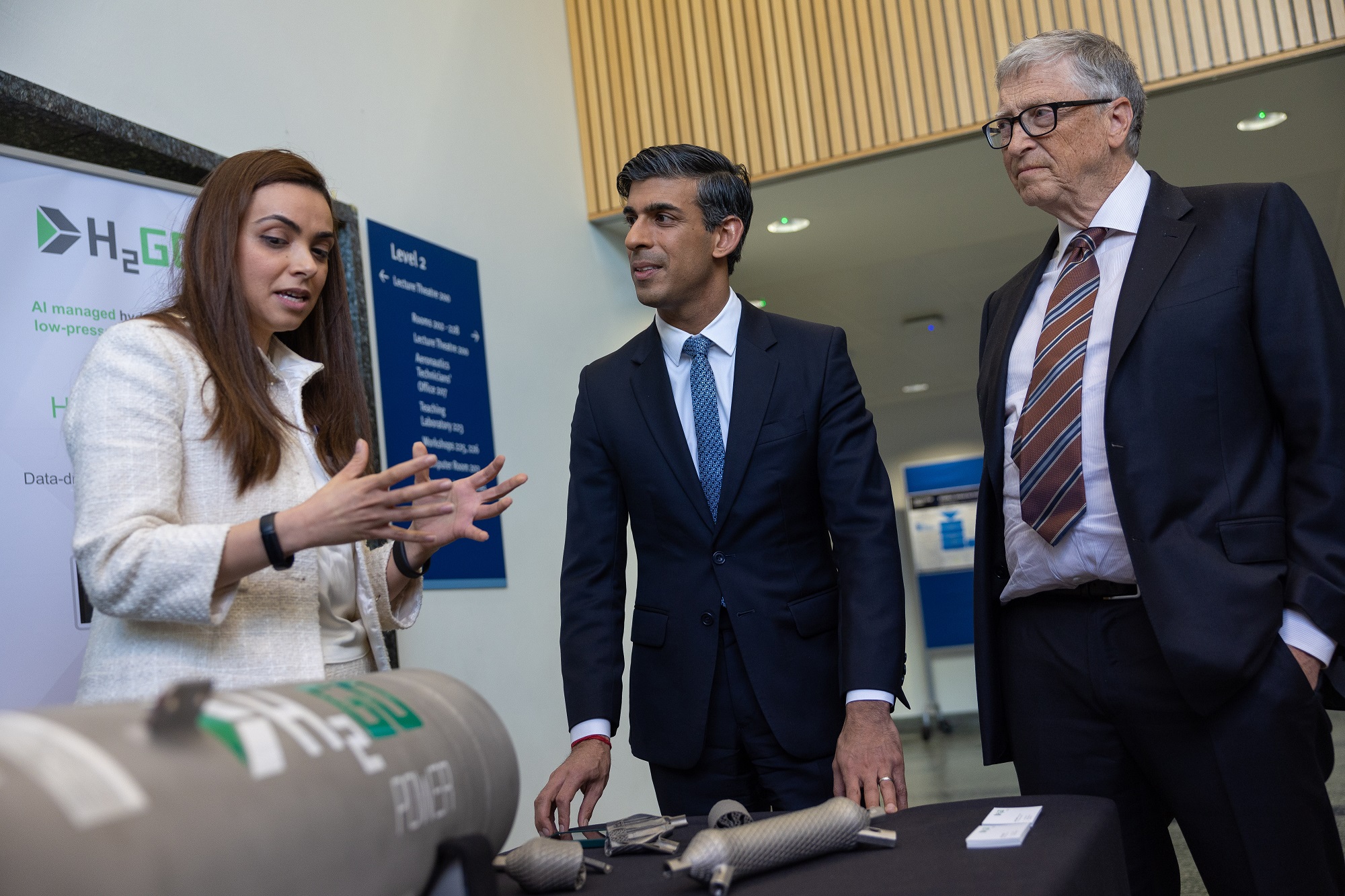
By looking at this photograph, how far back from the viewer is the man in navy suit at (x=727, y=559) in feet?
6.40

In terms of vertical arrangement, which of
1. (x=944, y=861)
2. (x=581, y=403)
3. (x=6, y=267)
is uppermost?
(x=6, y=267)

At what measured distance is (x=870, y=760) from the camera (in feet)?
5.77

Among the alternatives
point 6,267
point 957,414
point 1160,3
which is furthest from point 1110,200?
point 957,414

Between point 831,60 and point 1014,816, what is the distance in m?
4.32

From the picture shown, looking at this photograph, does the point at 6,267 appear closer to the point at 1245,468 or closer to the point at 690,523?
the point at 690,523

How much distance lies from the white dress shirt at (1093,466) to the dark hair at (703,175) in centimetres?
67

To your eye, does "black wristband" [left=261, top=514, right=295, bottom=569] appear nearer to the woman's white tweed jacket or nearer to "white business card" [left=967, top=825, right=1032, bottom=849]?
the woman's white tweed jacket

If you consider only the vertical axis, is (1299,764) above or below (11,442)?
below

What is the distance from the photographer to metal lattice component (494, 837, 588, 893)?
3.64 feet

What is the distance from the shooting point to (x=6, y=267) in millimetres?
2418

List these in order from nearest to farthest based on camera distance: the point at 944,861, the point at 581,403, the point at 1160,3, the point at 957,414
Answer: the point at 944,861, the point at 581,403, the point at 1160,3, the point at 957,414

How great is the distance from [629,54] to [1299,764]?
4.53 metres

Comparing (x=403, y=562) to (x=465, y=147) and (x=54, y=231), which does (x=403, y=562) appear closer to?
(x=54, y=231)

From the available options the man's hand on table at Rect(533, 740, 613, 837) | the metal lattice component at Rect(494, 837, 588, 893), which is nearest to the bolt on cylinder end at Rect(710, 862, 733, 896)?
the metal lattice component at Rect(494, 837, 588, 893)
